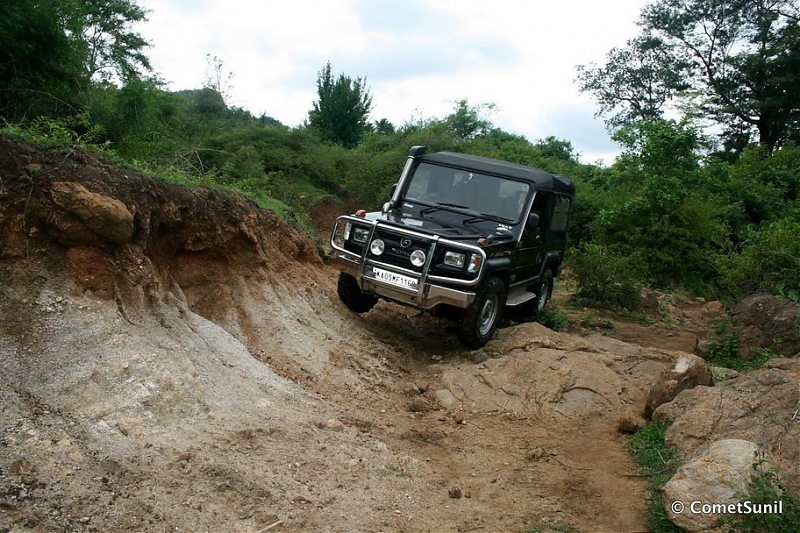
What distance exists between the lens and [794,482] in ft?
14.3

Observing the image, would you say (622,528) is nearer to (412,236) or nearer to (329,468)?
(329,468)

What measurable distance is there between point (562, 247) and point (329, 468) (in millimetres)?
7023

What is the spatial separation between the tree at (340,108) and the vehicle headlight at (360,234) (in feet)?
65.3

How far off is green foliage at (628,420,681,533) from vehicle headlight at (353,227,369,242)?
357 centimetres

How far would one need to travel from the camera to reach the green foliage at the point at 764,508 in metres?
3.97

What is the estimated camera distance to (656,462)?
5.54 m

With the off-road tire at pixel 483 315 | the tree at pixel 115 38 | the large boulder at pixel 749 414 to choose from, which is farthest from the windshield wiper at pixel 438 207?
the tree at pixel 115 38

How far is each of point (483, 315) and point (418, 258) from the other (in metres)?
1.12

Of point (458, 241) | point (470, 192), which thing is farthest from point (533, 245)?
point (458, 241)

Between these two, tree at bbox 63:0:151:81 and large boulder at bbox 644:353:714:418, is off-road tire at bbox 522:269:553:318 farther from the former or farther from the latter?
tree at bbox 63:0:151:81

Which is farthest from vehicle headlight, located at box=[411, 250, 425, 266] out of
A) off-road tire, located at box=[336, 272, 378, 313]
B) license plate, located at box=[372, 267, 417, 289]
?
off-road tire, located at box=[336, 272, 378, 313]

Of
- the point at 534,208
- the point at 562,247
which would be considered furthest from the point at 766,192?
the point at 534,208

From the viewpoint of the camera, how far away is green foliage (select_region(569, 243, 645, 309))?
12.7 meters

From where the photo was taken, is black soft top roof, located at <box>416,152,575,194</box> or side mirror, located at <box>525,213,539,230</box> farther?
black soft top roof, located at <box>416,152,575,194</box>
